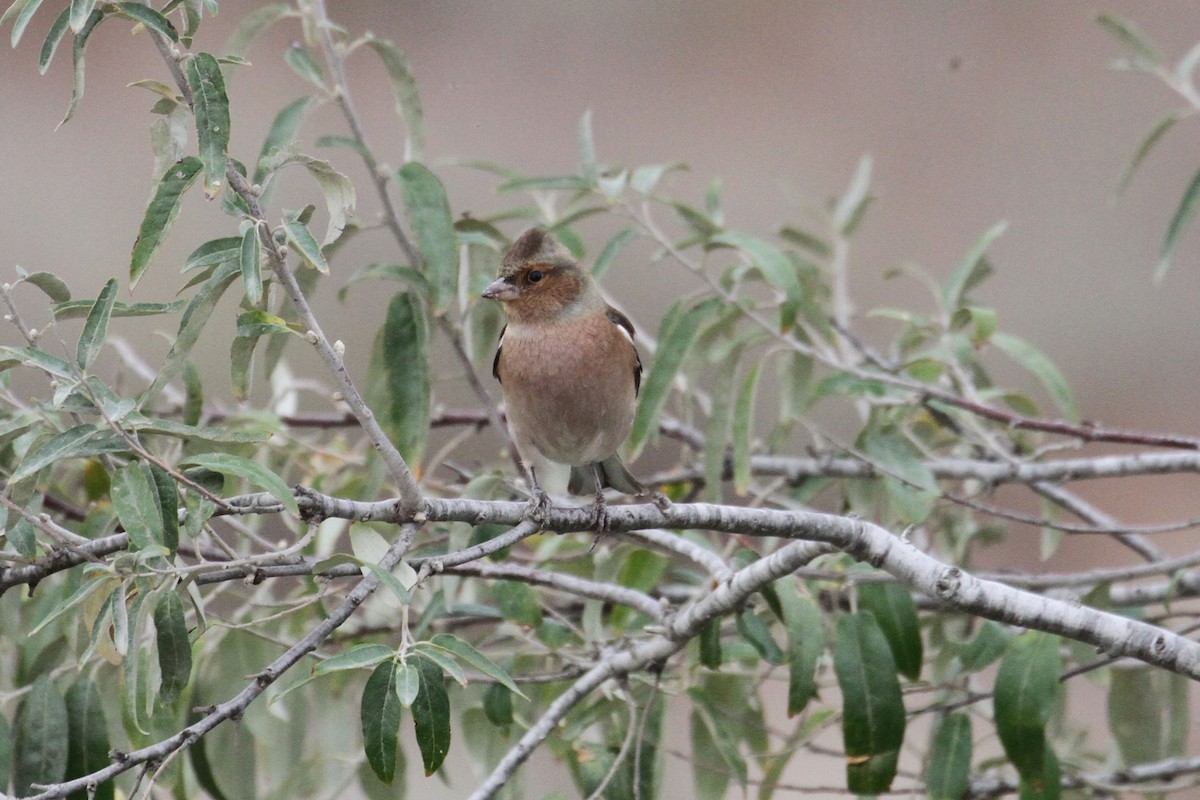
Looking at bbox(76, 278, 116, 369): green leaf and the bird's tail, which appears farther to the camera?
the bird's tail

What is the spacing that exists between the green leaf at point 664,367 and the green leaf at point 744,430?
0.23 meters

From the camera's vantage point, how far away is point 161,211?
93.4 inches

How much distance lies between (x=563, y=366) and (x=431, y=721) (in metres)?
1.88

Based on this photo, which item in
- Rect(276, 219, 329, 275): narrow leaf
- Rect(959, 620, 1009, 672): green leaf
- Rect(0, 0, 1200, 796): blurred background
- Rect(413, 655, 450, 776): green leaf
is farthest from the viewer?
Rect(0, 0, 1200, 796): blurred background

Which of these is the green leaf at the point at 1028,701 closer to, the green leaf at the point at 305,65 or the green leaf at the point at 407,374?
the green leaf at the point at 407,374

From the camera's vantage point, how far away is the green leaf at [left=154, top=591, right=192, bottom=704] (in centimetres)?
243

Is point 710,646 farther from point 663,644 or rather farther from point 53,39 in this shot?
point 53,39

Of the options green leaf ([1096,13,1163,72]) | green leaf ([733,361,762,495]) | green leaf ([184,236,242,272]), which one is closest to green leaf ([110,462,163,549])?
green leaf ([184,236,242,272])

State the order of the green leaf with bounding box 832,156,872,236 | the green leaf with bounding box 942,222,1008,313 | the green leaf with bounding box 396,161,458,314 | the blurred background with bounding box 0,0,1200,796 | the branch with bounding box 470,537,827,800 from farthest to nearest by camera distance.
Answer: the blurred background with bounding box 0,0,1200,796
the green leaf with bounding box 832,156,872,236
the green leaf with bounding box 942,222,1008,313
the green leaf with bounding box 396,161,458,314
the branch with bounding box 470,537,827,800

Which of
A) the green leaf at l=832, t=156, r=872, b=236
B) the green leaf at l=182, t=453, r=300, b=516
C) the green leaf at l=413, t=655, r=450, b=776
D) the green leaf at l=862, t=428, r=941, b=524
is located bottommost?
the green leaf at l=413, t=655, r=450, b=776

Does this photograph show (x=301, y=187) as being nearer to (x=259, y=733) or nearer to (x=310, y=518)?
(x=259, y=733)

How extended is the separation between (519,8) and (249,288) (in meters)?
10.5

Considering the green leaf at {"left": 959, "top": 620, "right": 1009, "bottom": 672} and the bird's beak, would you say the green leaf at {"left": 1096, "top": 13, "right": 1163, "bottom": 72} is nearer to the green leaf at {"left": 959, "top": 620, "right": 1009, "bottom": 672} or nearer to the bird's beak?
the green leaf at {"left": 959, "top": 620, "right": 1009, "bottom": 672}

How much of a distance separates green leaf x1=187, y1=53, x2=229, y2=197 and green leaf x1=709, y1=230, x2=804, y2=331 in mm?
2084
